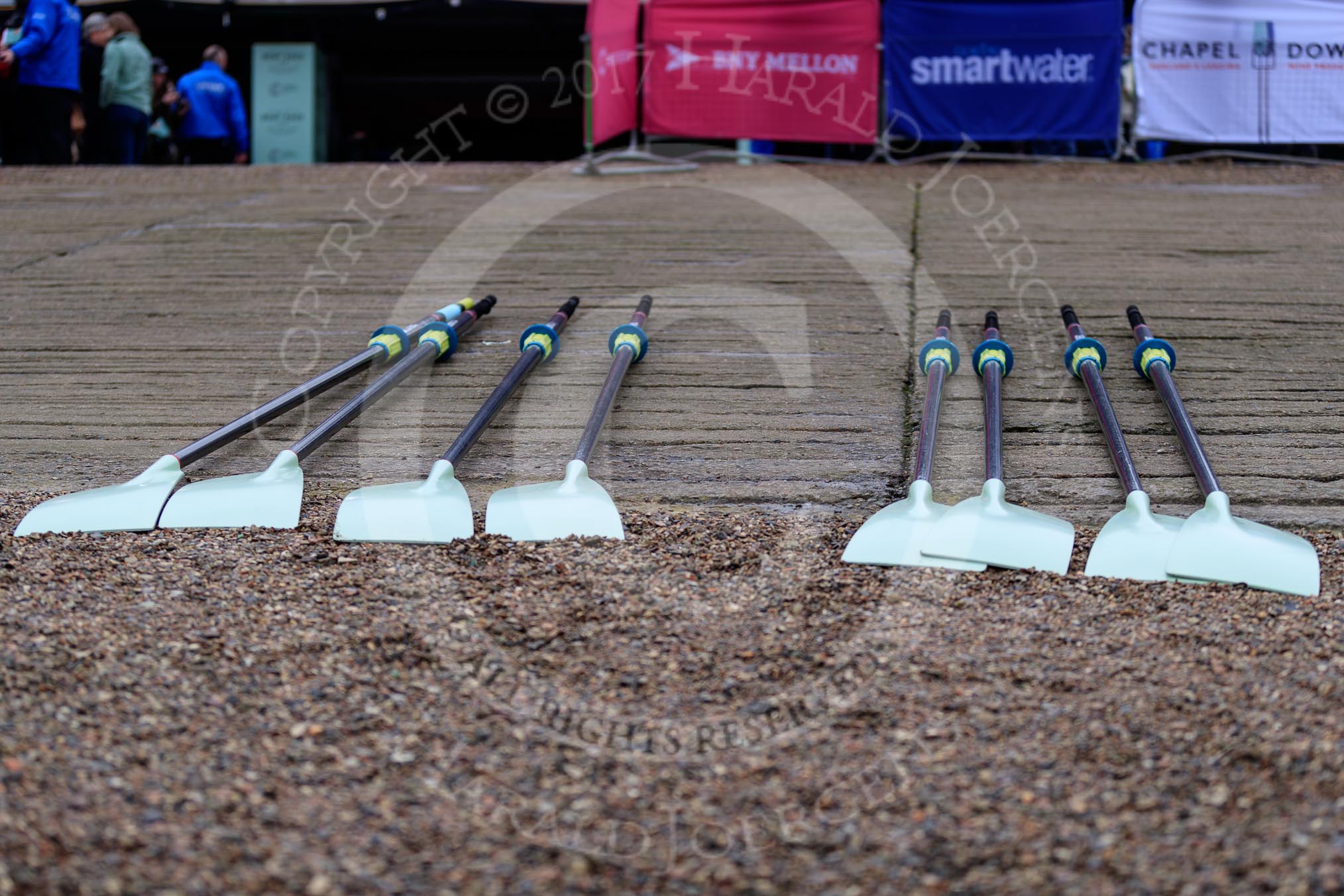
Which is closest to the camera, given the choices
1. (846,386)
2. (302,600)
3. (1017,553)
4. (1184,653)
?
(1184,653)

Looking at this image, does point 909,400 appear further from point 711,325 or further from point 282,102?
point 282,102

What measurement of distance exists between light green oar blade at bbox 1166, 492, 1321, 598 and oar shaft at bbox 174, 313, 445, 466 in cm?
264

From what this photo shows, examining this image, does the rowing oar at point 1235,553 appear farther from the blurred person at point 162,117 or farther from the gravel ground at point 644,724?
the blurred person at point 162,117

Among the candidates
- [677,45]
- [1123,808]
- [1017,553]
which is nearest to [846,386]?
[1017,553]

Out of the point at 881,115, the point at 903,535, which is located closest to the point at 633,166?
the point at 881,115

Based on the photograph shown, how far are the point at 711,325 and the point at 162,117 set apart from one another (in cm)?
964

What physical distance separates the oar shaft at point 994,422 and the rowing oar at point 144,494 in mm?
2140

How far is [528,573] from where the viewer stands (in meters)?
2.87

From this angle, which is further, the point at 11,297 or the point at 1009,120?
the point at 1009,120

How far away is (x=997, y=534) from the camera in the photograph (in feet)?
9.77

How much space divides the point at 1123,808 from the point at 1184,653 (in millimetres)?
641

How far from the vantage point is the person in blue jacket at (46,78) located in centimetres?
962

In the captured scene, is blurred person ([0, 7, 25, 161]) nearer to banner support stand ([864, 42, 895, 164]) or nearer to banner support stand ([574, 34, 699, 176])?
banner support stand ([574, 34, 699, 176])

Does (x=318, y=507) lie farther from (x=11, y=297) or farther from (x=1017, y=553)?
(x=11, y=297)
